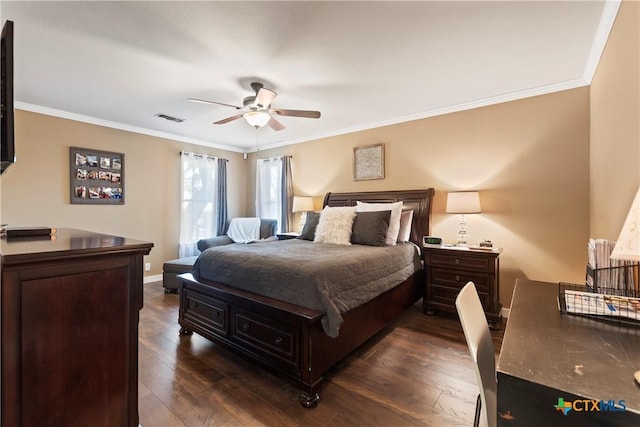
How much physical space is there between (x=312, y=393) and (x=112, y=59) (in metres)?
3.05

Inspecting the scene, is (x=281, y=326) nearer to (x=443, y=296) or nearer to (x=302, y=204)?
(x=443, y=296)

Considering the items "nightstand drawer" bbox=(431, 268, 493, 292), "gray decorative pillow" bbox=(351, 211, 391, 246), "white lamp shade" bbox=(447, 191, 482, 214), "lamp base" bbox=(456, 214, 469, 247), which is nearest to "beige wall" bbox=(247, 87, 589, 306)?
"lamp base" bbox=(456, 214, 469, 247)

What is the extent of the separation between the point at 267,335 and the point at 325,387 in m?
0.53


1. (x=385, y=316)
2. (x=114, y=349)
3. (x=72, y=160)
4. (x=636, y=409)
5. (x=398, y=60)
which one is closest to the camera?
(x=636, y=409)

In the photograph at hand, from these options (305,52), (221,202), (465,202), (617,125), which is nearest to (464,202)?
(465,202)

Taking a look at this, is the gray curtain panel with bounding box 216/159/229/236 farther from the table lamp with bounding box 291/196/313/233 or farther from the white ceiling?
the white ceiling

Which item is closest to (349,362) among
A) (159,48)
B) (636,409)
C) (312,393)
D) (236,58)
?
(312,393)

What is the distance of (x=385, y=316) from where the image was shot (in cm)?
266

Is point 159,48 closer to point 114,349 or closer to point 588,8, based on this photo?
point 114,349

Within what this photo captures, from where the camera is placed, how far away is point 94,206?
399 centimetres

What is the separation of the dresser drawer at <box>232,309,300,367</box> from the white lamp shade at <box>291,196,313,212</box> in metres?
2.64

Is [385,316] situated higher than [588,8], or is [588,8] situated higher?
[588,8]

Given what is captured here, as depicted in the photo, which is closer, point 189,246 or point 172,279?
point 172,279

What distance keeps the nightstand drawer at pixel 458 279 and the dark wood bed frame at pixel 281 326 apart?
1.43 ft
